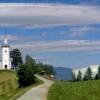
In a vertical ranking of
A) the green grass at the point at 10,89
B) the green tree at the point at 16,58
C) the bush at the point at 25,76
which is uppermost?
the green tree at the point at 16,58

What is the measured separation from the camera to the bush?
9538 cm

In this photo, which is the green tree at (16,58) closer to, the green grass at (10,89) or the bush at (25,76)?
the green grass at (10,89)

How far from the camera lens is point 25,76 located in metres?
96.9

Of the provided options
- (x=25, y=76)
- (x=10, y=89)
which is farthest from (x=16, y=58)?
(x=10, y=89)

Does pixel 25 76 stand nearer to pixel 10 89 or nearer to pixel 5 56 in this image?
pixel 10 89

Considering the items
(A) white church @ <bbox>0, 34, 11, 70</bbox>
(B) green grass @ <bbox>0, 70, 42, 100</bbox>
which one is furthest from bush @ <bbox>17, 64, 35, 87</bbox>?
(A) white church @ <bbox>0, 34, 11, 70</bbox>

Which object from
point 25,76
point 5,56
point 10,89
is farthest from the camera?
point 5,56

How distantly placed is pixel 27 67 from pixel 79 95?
4718cm

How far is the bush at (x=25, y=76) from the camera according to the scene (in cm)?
9538

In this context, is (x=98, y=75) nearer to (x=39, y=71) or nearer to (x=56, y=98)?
(x=39, y=71)

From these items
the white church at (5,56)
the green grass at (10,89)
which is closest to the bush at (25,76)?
the green grass at (10,89)

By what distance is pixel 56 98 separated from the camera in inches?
1879

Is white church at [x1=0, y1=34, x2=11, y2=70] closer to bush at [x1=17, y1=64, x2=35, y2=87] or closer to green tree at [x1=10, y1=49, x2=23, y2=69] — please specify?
green tree at [x1=10, y1=49, x2=23, y2=69]

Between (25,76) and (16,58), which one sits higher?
(16,58)
